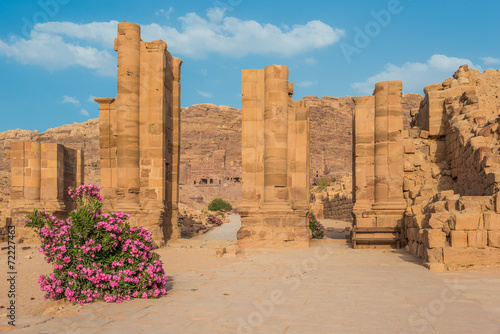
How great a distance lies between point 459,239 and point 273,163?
678cm

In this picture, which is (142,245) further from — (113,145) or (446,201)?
(113,145)

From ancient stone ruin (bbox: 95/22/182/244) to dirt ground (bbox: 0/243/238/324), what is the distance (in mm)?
1836

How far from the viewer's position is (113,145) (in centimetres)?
1494

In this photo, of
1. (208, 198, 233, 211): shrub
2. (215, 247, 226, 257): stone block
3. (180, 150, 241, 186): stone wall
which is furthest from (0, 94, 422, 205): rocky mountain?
(215, 247, 226, 257): stone block

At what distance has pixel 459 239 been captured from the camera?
26.7 ft

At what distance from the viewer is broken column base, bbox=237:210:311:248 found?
43.1 feet

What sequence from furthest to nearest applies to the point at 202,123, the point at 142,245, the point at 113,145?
the point at 202,123 → the point at 113,145 → the point at 142,245

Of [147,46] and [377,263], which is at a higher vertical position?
→ [147,46]

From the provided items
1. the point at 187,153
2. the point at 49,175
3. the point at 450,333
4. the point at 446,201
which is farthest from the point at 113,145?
the point at 187,153

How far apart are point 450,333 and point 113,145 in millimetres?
13121

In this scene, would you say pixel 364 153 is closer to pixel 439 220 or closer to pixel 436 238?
pixel 439 220

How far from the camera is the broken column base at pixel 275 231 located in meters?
13.1

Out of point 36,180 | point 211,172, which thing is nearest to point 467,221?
point 36,180

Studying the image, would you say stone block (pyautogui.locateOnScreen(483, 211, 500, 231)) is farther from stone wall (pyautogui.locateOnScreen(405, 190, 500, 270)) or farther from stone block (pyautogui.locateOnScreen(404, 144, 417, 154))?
stone block (pyautogui.locateOnScreen(404, 144, 417, 154))
